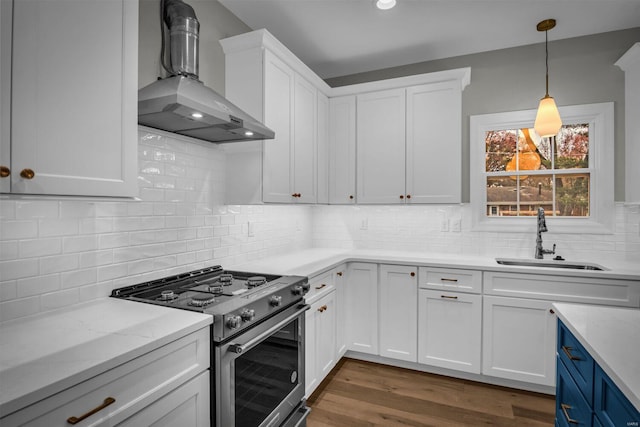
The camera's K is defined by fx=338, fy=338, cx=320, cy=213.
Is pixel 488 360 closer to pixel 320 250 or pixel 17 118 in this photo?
pixel 320 250

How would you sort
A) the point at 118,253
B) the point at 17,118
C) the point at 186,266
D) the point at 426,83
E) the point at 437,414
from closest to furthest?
the point at 17,118 < the point at 118,253 < the point at 186,266 < the point at 437,414 < the point at 426,83

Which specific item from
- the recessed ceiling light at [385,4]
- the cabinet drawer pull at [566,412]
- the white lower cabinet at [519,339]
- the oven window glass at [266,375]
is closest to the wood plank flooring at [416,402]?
the white lower cabinet at [519,339]

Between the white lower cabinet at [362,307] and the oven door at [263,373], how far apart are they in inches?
39.4

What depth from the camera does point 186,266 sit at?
2.15 meters

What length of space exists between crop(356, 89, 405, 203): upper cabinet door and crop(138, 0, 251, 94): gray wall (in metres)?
1.34

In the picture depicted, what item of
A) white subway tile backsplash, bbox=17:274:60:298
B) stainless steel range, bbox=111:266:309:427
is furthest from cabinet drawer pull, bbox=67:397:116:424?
white subway tile backsplash, bbox=17:274:60:298

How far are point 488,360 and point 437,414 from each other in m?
0.65

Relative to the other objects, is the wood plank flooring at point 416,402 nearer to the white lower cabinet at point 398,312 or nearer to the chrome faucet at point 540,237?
the white lower cabinet at point 398,312

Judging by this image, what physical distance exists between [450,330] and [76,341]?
8.42 feet

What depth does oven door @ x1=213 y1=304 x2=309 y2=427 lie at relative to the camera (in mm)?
1461

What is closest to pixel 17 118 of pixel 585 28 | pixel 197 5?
pixel 197 5

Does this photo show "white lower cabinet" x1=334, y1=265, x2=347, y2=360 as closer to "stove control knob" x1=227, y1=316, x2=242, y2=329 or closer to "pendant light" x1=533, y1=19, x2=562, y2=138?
"stove control knob" x1=227, y1=316, x2=242, y2=329

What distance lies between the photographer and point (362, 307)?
3.06m

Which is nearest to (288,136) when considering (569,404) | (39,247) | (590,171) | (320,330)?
(320,330)
